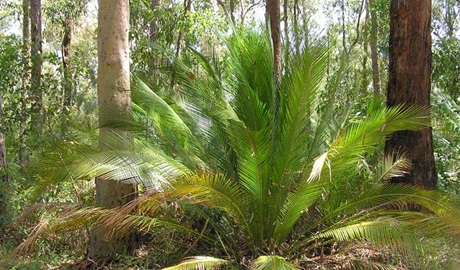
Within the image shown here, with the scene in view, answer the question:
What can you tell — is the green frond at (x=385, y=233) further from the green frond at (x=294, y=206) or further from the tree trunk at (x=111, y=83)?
the tree trunk at (x=111, y=83)

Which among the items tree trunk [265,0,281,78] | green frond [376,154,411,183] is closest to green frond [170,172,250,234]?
green frond [376,154,411,183]

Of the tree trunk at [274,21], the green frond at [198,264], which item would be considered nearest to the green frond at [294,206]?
the green frond at [198,264]

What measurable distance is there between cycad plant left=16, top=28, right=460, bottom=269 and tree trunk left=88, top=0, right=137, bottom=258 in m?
0.28

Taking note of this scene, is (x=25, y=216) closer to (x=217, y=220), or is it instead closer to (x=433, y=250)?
(x=217, y=220)

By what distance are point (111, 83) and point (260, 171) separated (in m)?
1.98

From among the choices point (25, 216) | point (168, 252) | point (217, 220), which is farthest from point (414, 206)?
point (25, 216)

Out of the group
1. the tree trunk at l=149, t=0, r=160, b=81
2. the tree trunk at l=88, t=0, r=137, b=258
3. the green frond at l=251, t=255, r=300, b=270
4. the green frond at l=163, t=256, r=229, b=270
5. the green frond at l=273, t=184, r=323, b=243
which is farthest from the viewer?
the tree trunk at l=149, t=0, r=160, b=81

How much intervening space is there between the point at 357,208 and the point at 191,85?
2.34m

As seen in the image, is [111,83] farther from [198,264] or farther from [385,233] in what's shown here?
[385,233]

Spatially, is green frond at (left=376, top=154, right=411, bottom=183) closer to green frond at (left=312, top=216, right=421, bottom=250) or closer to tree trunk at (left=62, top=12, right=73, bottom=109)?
green frond at (left=312, top=216, right=421, bottom=250)

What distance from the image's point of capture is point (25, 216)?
184 inches

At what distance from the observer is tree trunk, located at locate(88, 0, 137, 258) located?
5504mm

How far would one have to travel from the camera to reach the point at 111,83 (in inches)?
216

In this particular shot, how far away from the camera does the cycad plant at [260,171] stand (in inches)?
177
